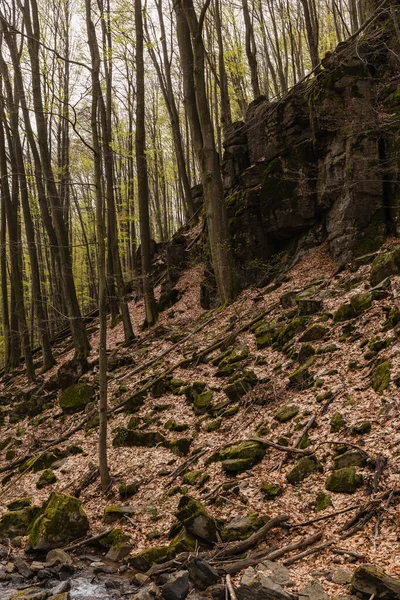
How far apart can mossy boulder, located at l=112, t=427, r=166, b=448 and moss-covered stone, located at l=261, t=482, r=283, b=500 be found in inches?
122

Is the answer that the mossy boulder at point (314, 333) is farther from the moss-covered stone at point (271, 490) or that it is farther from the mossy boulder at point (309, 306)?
the moss-covered stone at point (271, 490)

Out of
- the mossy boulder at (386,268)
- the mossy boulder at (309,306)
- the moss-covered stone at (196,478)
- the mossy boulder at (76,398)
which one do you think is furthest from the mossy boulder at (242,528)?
the mossy boulder at (76,398)

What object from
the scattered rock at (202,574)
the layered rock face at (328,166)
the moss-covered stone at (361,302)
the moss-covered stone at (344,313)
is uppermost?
the layered rock face at (328,166)

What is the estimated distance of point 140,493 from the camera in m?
7.50

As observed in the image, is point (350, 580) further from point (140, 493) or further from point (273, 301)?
point (273, 301)

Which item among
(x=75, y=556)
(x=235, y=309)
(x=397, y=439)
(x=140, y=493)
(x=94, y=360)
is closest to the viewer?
(x=397, y=439)

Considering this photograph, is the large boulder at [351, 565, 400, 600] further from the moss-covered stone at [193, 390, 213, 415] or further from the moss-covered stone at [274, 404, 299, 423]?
the moss-covered stone at [193, 390, 213, 415]

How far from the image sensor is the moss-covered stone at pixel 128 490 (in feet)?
24.8

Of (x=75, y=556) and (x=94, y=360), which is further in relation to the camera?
(x=94, y=360)

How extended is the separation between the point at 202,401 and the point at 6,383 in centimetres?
1118

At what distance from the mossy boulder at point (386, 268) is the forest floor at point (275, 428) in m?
0.39

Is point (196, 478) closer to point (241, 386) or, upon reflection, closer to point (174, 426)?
point (174, 426)

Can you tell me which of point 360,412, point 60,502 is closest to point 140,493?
point 60,502

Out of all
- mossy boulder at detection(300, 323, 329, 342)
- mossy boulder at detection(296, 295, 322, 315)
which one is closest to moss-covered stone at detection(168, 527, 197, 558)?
mossy boulder at detection(300, 323, 329, 342)
